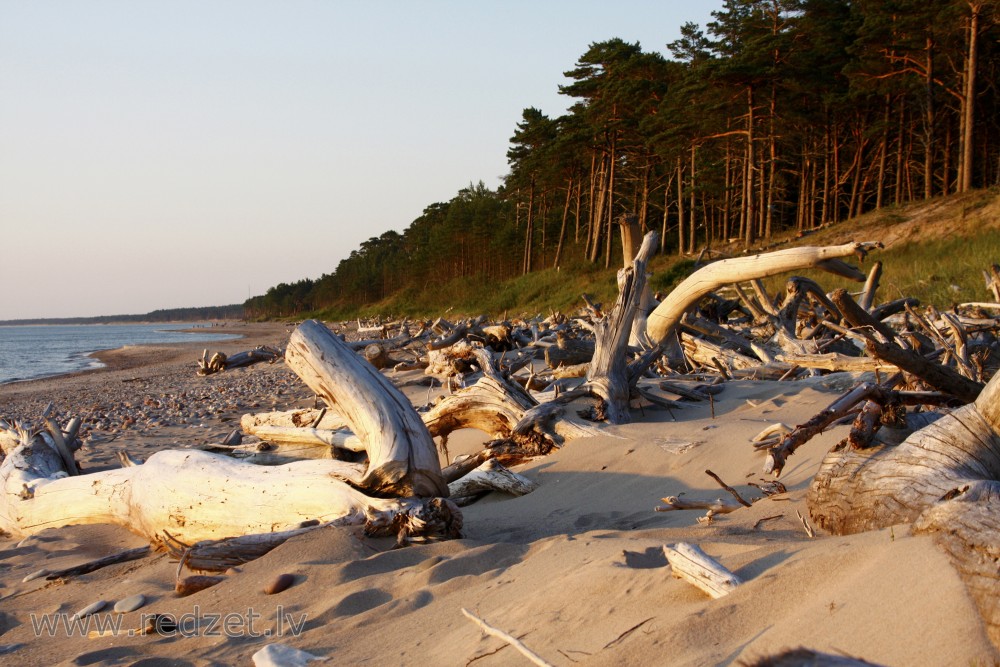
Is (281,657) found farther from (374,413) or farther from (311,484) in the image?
(374,413)

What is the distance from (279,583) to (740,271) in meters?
4.26

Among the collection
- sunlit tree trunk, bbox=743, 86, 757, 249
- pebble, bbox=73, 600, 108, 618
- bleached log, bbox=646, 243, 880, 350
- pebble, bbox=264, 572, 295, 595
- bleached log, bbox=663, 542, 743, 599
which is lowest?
pebble, bbox=73, 600, 108, 618

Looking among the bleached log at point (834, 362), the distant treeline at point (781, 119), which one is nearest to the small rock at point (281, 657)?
the bleached log at point (834, 362)

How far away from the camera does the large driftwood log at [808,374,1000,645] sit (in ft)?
4.83

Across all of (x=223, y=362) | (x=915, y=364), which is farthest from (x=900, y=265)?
(x=223, y=362)

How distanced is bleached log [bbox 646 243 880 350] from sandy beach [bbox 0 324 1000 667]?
3.06 feet

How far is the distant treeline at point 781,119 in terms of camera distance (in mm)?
23391

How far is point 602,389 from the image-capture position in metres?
5.18

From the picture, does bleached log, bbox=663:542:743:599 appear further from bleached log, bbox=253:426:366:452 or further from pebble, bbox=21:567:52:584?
pebble, bbox=21:567:52:584

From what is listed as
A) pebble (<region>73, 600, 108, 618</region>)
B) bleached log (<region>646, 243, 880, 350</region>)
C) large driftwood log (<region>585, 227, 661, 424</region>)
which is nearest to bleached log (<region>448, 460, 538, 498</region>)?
large driftwood log (<region>585, 227, 661, 424</region>)

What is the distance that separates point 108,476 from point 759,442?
3.80 metres

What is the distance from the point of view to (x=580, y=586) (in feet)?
6.75

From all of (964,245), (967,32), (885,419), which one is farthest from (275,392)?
(967,32)

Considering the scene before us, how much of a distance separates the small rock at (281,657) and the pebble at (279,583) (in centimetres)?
59
